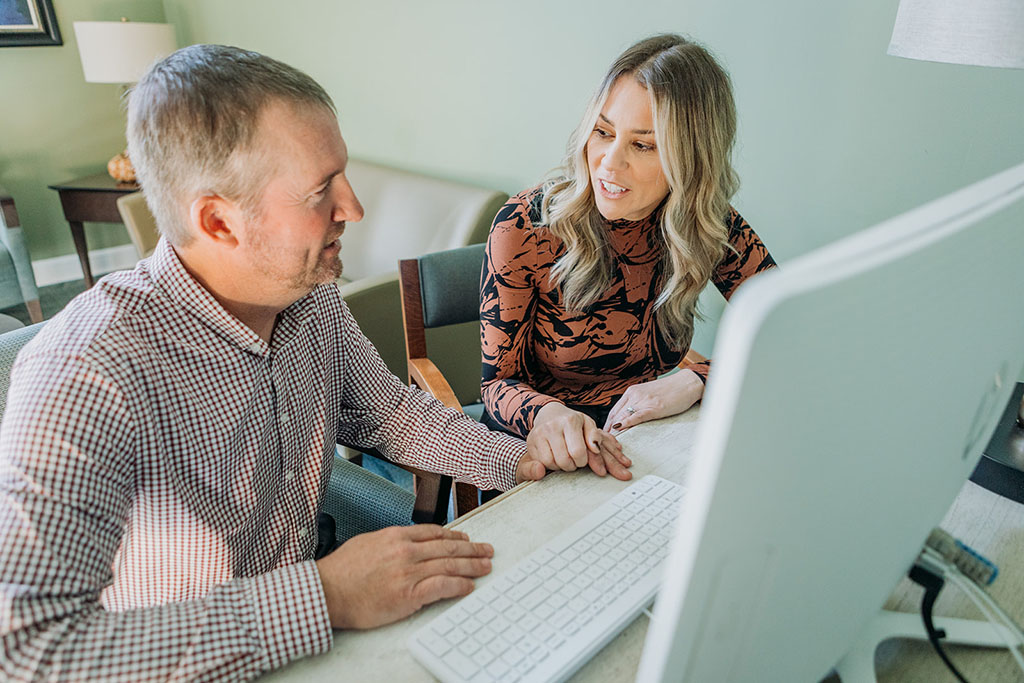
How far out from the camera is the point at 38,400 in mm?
656

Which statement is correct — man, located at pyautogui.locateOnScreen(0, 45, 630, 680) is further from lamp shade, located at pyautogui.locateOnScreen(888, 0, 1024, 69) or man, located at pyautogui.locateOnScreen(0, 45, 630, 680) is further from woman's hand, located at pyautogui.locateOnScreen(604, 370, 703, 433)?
lamp shade, located at pyautogui.locateOnScreen(888, 0, 1024, 69)

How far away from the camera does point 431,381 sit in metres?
1.54

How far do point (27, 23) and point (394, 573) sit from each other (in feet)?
14.1

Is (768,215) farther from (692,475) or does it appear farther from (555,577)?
(692,475)

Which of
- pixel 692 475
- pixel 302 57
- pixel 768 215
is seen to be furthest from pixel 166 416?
pixel 302 57

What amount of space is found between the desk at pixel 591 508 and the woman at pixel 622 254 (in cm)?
15

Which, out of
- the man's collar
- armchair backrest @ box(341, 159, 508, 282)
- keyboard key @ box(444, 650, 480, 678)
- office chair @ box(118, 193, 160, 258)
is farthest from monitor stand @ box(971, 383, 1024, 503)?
office chair @ box(118, 193, 160, 258)

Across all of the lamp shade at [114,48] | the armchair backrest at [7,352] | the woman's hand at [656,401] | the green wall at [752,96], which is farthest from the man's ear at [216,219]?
the lamp shade at [114,48]

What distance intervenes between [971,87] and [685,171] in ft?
2.59

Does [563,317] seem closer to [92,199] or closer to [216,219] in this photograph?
[216,219]

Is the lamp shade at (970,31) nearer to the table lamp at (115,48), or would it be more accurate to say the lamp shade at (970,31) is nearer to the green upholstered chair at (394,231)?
the green upholstered chair at (394,231)

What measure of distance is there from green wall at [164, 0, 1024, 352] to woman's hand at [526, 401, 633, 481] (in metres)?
1.21

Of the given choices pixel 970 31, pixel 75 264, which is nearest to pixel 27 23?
pixel 75 264

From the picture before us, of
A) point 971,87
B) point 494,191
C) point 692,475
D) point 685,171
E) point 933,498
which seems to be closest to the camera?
point 692,475
